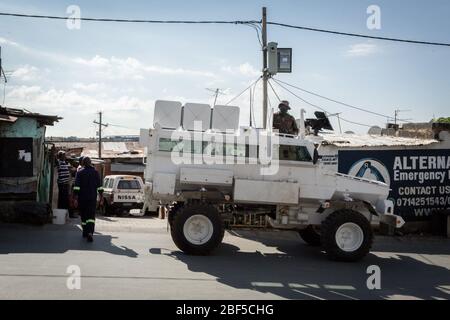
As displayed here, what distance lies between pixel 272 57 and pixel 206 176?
26.0ft

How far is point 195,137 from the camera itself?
9.80m

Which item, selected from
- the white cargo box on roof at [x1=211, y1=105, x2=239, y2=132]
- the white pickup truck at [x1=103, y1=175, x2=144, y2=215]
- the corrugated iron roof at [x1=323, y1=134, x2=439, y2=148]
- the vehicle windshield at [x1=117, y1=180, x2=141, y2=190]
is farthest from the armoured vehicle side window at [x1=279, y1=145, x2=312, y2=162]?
the vehicle windshield at [x1=117, y1=180, x2=141, y2=190]

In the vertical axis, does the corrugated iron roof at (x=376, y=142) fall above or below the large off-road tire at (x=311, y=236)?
above

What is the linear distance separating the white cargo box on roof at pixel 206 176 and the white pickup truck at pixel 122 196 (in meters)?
13.6

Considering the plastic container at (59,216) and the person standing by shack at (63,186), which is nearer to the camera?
the plastic container at (59,216)

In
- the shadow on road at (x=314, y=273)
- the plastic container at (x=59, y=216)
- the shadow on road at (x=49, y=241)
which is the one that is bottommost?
the shadow on road at (x=314, y=273)

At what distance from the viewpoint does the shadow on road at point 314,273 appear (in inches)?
294

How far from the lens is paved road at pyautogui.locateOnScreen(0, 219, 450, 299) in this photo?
6.82m

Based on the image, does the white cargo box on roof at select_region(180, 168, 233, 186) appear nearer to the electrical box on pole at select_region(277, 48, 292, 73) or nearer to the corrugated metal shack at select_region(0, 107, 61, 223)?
the corrugated metal shack at select_region(0, 107, 61, 223)

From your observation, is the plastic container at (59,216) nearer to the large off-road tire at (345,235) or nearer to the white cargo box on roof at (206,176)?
the white cargo box on roof at (206,176)

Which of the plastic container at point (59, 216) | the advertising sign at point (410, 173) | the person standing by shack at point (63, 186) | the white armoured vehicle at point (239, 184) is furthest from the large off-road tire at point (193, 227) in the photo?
the advertising sign at point (410, 173)

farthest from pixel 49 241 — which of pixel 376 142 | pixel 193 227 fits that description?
pixel 376 142

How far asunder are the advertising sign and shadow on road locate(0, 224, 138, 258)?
780cm
